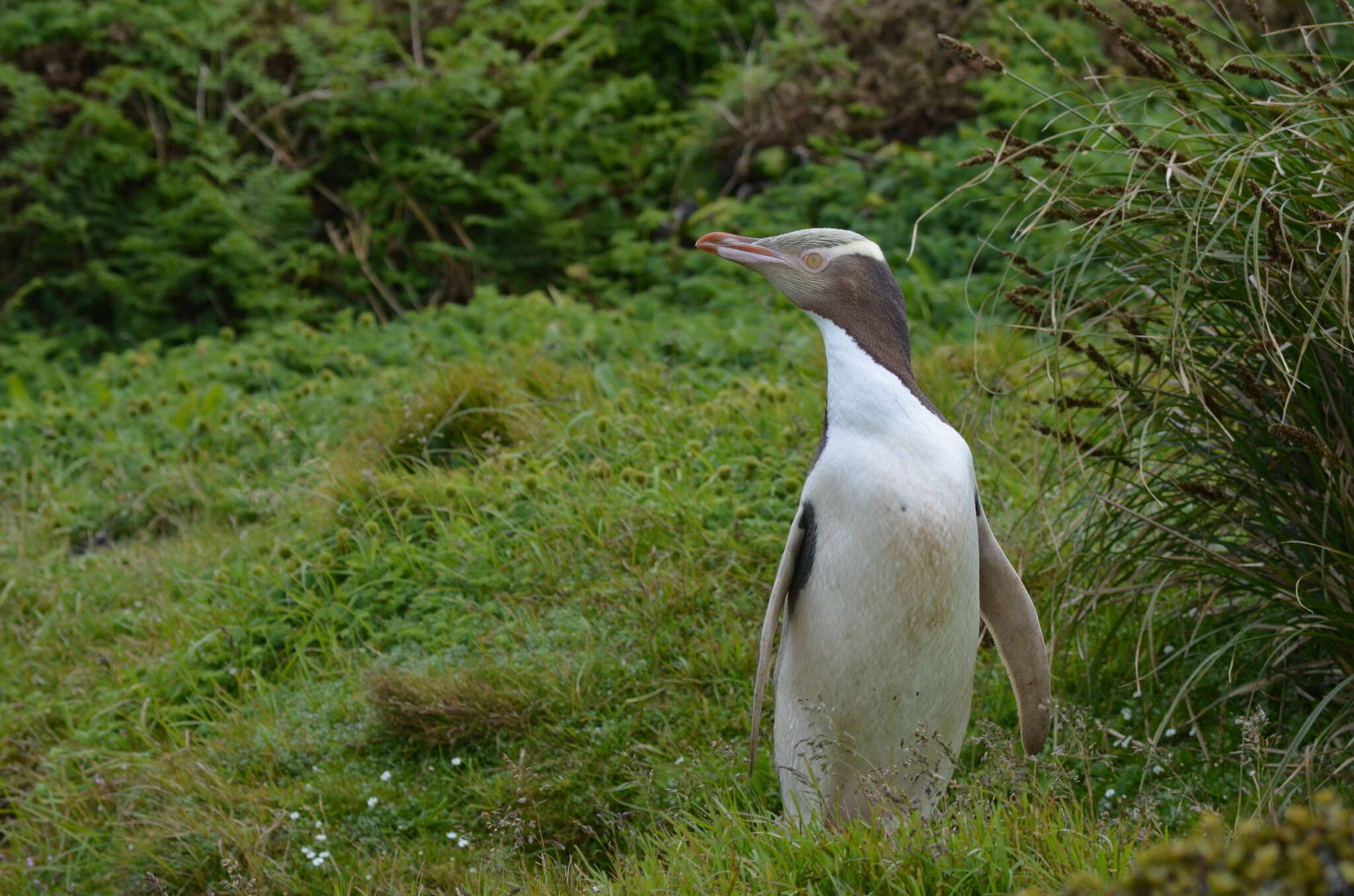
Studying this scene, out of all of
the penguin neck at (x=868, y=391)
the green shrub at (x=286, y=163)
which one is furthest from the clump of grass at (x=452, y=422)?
the green shrub at (x=286, y=163)

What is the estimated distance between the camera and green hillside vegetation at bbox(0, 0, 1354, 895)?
128 inches

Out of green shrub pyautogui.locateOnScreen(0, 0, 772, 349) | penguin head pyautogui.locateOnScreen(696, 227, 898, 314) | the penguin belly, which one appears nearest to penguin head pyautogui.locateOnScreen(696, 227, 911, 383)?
penguin head pyautogui.locateOnScreen(696, 227, 898, 314)

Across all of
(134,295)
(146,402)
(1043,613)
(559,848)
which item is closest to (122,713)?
(559,848)

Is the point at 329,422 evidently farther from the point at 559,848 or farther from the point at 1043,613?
the point at 1043,613

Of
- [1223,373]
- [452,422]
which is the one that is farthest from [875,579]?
[452,422]

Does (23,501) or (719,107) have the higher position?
(719,107)

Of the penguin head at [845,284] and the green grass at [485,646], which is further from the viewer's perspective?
the green grass at [485,646]

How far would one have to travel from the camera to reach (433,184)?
8.77 meters

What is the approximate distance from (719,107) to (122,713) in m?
5.60

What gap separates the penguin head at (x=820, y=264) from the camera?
332cm

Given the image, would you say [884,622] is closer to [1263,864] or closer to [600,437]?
[1263,864]

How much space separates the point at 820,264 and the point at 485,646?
180 cm

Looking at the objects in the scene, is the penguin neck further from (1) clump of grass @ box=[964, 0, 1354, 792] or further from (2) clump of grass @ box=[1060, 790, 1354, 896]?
(2) clump of grass @ box=[1060, 790, 1354, 896]

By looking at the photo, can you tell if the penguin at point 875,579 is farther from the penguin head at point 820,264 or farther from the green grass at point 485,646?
the green grass at point 485,646
